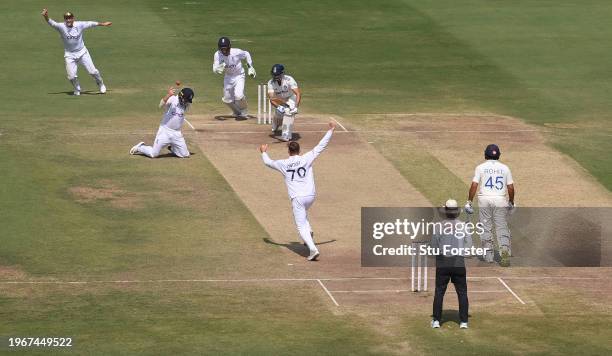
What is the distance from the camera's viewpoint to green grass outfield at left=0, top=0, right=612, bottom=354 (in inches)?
953

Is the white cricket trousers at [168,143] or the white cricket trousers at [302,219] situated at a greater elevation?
the white cricket trousers at [168,143]

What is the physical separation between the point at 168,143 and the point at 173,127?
486 millimetres

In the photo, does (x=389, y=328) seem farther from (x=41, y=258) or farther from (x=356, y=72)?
(x=356, y=72)

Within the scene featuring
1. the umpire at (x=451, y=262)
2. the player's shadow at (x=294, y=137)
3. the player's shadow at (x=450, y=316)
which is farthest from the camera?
the player's shadow at (x=294, y=137)

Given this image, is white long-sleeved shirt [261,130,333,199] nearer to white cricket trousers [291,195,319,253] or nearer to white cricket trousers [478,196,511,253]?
white cricket trousers [291,195,319,253]

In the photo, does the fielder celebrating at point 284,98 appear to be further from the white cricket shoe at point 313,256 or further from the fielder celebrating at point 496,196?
the fielder celebrating at point 496,196

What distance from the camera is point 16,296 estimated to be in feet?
84.0

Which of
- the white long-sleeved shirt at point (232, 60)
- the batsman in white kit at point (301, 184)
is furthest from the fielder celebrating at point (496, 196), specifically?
the white long-sleeved shirt at point (232, 60)

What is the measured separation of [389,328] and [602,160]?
13757 mm

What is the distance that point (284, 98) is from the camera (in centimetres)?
3747

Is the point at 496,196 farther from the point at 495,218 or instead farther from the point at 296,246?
the point at 296,246

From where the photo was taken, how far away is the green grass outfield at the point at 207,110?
79.5 ft

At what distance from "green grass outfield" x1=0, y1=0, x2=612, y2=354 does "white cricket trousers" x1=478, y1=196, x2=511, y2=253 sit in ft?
7.55

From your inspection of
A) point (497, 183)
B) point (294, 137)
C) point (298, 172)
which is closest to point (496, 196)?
point (497, 183)
